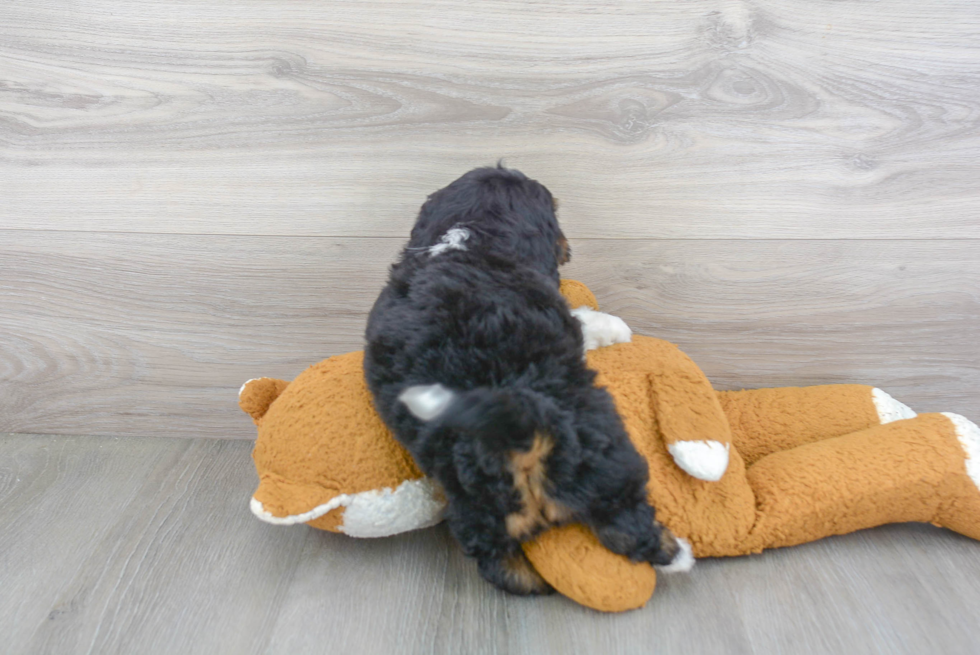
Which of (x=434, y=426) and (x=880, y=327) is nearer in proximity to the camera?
(x=434, y=426)

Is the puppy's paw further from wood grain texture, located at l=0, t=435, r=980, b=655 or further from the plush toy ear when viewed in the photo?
the plush toy ear

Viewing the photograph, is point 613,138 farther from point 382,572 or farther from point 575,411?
point 382,572

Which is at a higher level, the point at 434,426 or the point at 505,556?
the point at 434,426

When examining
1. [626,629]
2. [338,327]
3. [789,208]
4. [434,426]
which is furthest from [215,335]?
[789,208]

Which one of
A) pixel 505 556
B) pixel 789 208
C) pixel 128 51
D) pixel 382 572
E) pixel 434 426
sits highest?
pixel 128 51

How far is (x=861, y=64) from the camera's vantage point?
0.98 metres

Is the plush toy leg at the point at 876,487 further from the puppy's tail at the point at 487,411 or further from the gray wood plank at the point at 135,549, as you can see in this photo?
the gray wood plank at the point at 135,549

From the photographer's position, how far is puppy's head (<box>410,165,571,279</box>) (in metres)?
0.85

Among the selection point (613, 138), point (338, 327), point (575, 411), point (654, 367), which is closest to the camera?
point (575, 411)

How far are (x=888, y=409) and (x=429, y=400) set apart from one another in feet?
2.42

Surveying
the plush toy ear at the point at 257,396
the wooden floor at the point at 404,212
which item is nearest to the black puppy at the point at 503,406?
the wooden floor at the point at 404,212

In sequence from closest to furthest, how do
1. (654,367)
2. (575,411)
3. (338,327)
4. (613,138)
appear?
(575,411) → (654,367) → (613,138) → (338,327)

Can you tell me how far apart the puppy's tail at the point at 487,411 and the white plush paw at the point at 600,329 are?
0.69ft

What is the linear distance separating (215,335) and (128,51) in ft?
1.62
